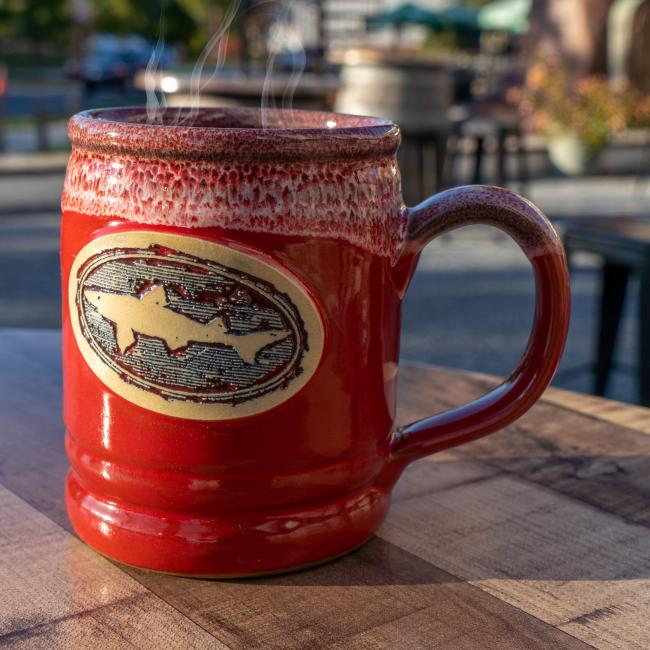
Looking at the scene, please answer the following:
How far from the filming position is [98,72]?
22.0m

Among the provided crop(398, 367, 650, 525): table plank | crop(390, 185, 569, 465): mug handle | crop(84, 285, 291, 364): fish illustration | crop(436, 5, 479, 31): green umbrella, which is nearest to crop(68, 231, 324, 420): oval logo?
crop(84, 285, 291, 364): fish illustration

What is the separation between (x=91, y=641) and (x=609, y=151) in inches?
357

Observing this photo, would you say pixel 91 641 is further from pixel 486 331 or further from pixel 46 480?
pixel 486 331

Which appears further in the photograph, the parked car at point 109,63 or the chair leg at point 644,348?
the parked car at point 109,63

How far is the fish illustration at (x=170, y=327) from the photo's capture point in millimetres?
677

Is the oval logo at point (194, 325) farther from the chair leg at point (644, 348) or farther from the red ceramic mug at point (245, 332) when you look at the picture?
the chair leg at point (644, 348)

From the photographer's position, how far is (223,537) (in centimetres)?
73

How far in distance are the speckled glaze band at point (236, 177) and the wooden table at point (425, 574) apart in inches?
9.3

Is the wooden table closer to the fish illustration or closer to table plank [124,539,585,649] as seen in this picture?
table plank [124,539,585,649]

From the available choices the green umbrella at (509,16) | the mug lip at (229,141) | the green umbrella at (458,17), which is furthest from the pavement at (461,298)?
the green umbrella at (458,17)

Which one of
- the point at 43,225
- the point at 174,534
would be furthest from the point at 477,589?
the point at 43,225

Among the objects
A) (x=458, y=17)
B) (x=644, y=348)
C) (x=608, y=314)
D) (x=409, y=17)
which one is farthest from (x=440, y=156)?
(x=458, y=17)

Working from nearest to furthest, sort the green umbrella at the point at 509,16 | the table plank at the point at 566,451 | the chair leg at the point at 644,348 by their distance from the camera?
the table plank at the point at 566,451 → the chair leg at the point at 644,348 → the green umbrella at the point at 509,16

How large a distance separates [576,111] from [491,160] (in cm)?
118
